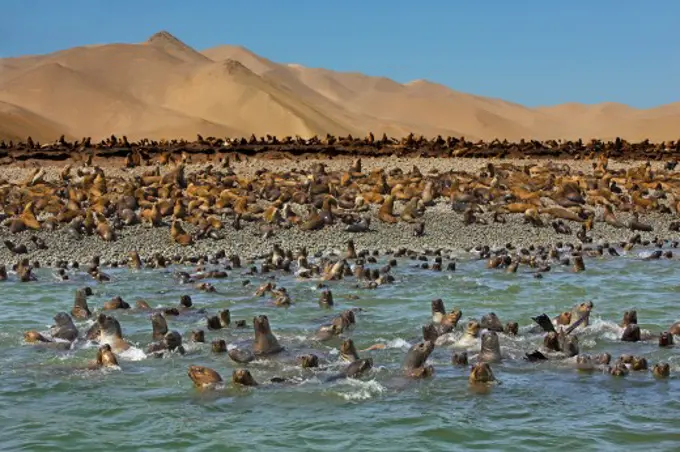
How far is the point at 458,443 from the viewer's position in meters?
8.15

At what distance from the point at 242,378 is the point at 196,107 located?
297 feet

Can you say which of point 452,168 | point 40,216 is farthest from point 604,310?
point 452,168

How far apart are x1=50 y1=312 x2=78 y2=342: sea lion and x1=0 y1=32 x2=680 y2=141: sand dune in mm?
65675

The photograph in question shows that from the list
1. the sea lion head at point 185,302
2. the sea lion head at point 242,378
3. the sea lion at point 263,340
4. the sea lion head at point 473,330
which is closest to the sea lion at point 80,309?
the sea lion head at point 185,302

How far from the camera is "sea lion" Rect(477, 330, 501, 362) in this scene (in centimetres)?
1055

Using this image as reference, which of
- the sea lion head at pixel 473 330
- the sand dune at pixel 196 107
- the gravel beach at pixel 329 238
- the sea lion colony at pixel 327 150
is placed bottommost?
the sea lion head at pixel 473 330

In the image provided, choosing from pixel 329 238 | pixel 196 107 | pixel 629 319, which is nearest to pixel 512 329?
pixel 629 319

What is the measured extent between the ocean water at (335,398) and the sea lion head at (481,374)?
0.10m

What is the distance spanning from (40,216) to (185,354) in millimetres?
12864

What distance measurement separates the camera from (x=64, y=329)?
1202cm

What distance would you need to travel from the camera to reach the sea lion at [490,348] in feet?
34.6

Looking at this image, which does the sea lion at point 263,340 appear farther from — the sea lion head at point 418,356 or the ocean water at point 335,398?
the sea lion head at point 418,356

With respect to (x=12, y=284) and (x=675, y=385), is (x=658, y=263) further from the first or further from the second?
(x=12, y=284)

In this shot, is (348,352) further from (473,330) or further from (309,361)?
(473,330)
